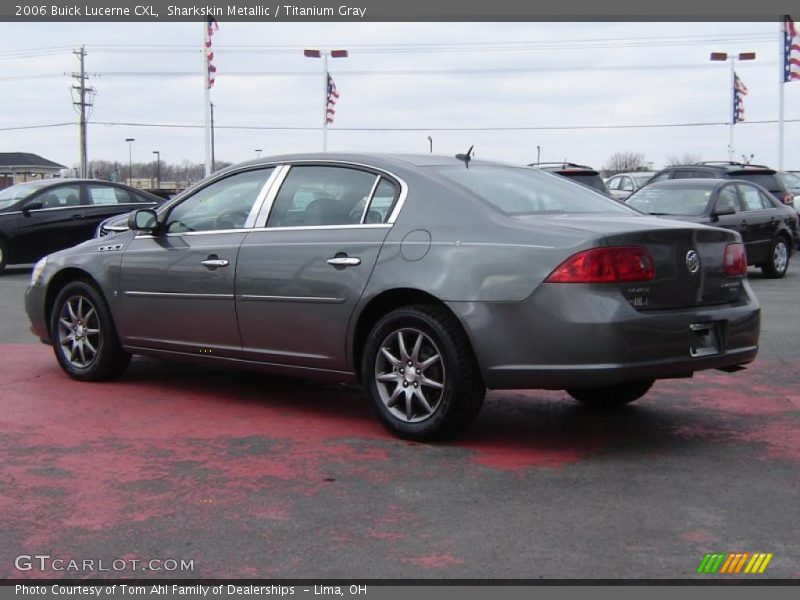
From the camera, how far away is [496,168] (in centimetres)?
636

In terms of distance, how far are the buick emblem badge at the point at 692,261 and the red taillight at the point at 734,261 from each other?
0.27 m

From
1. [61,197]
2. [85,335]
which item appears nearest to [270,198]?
[85,335]

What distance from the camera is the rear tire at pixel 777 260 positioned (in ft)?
53.0

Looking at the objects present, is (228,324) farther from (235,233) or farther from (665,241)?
(665,241)

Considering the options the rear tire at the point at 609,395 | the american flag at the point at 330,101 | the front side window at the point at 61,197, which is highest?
the american flag at the point at 330,101

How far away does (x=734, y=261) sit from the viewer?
5.73m

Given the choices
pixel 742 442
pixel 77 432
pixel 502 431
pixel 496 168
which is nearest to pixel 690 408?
pixel 742 442

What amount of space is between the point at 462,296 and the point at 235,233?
183 centimetres

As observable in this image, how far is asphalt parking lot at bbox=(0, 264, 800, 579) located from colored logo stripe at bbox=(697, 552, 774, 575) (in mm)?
52

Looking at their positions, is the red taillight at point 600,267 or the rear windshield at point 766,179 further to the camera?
the rear windshield at point 766,179

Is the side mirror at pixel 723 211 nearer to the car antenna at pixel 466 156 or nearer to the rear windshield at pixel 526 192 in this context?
the rear windshield at pixel 526 192

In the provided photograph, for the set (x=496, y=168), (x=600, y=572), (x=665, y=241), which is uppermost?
(x=496, y=168)

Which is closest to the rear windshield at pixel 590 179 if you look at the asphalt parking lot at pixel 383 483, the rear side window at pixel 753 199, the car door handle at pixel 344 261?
the rear side window at pixel 753 199

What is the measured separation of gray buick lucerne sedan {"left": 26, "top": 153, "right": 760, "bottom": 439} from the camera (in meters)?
5.11
